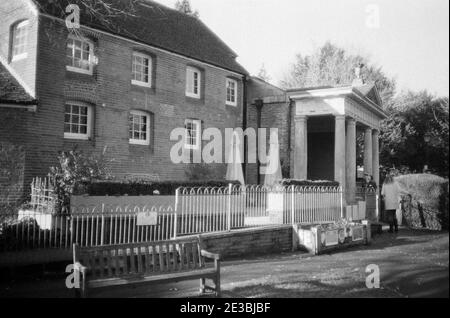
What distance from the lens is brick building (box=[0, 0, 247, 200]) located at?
1426 centimetres

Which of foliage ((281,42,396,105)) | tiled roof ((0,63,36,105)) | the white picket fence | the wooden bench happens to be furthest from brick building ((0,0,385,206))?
foliage ((281,42,396,105))

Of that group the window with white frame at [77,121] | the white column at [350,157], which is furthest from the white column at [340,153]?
the window with white frame at [77,121]

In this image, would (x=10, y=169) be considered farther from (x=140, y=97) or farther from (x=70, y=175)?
(x=140, y=97)

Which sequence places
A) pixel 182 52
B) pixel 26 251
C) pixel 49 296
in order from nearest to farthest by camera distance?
pixel 49 296
pixel 26 251
pixel 182 52

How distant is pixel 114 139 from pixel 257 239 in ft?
26.4

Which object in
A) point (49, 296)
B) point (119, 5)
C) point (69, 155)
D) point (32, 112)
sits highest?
point (119, 5)

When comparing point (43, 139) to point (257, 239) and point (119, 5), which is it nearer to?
point (119, 5)

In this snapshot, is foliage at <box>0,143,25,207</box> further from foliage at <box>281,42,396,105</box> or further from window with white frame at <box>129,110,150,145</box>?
foliage at <box>281,42,396,105</box>

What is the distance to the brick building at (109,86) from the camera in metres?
14.3

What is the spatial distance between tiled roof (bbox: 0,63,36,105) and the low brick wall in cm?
831

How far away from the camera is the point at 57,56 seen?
14844mm

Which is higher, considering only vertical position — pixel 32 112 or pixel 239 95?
pixel 239 95

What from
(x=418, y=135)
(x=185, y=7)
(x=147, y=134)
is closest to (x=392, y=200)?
(x=418, y=135)

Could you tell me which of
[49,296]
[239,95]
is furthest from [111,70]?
[49,296]
